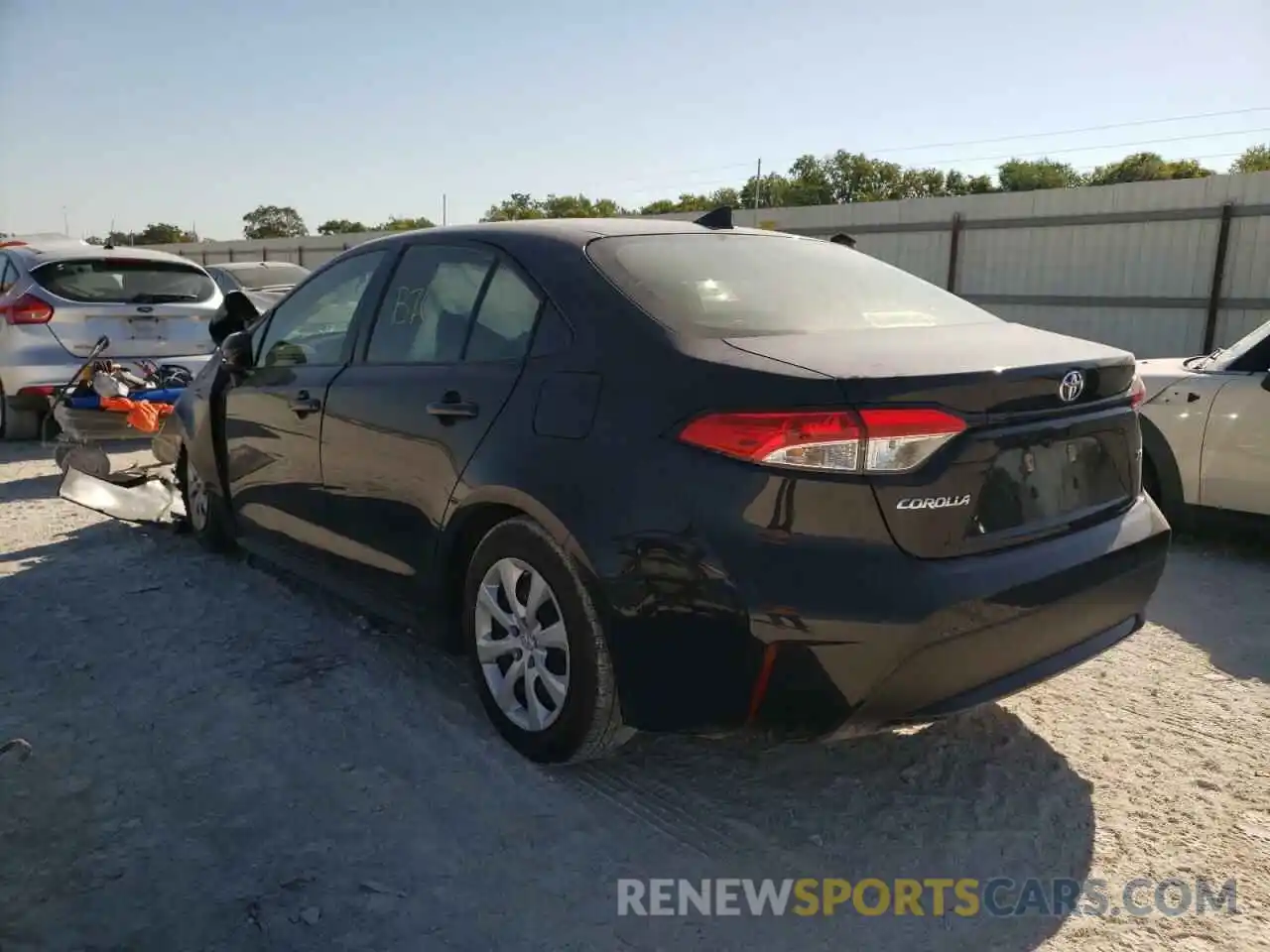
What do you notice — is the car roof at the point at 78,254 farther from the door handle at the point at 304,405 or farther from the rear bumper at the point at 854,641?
the rear bumper at the point at 854,641

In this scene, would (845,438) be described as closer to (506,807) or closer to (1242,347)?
(506,807)

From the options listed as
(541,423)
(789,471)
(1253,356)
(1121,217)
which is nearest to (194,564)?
(541,423)

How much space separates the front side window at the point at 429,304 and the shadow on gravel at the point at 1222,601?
10.6 ft

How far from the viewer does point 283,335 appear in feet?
15.0

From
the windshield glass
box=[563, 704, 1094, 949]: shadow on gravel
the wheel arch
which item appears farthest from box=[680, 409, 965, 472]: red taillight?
the windshield glass

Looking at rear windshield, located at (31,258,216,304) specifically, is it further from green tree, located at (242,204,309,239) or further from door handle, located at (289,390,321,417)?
green tree, located at (242,204,309,239)

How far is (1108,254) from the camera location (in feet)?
46.8

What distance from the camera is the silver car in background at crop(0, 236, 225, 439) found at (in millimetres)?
8172

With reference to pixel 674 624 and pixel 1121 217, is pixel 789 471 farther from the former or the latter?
pixel 1121 217

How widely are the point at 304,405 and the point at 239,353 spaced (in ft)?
2.73

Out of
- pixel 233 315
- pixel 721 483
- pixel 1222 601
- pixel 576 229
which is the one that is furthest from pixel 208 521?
pixel 1222 601

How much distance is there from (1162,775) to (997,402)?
1425 millimetres

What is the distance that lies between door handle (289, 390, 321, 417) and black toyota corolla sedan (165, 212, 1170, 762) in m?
0.20

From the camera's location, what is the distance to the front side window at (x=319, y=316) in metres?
4.08
